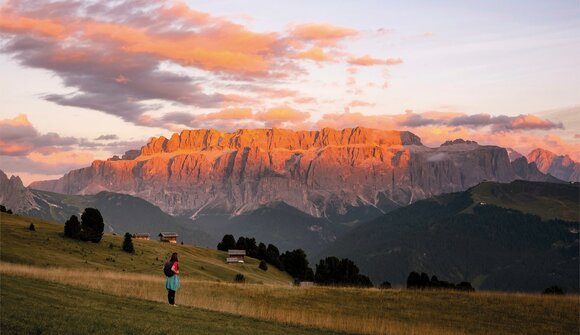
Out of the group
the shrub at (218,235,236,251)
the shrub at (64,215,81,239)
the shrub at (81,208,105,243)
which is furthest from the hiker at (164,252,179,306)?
the shrub at (218,235,236,251)

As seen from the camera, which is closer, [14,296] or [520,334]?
[14,296]

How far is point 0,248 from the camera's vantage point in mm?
81000

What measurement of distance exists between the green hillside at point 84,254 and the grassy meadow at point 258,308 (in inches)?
32.8

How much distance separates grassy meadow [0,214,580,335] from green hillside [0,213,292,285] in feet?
2.73

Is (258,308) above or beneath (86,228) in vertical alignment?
beneath

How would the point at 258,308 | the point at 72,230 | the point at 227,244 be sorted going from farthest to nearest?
the point at 227,244
the point at 72,230
the point at 258,308

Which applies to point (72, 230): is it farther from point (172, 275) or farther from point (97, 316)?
point (97, 316)

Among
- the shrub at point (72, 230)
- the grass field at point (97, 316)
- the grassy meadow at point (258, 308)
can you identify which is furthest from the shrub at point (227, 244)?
the grass field at point (97, 316)

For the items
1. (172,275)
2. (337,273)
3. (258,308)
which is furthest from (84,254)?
(337,273)

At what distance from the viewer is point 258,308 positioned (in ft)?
159

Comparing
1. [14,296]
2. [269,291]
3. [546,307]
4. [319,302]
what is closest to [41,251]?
[269,291]

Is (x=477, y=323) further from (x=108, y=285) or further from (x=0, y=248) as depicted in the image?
(x=0, y=248)

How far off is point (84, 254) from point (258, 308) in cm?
5737

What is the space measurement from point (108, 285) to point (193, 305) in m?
8.30
